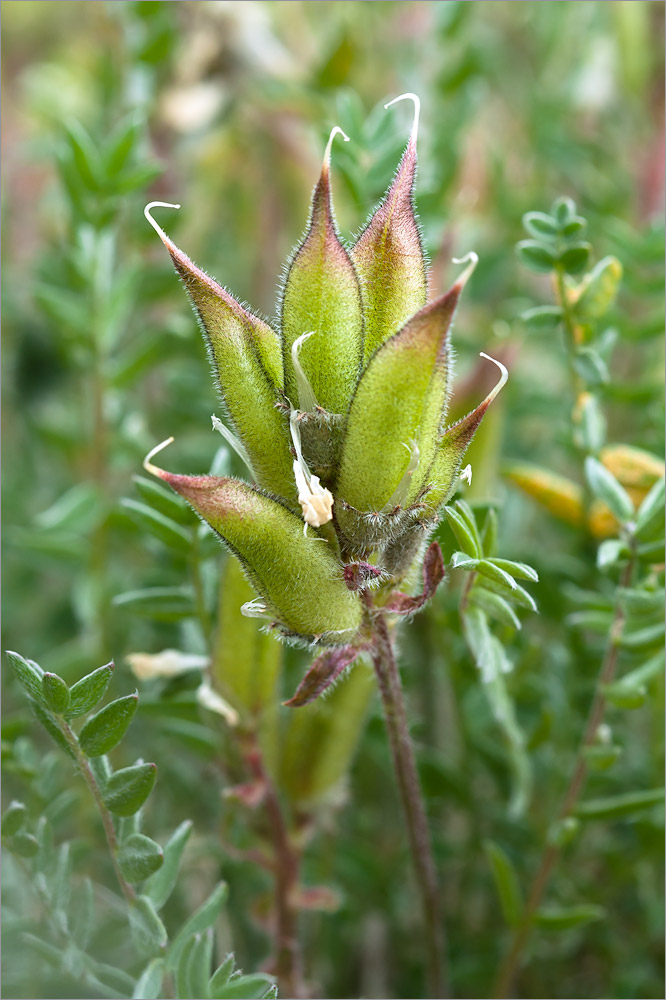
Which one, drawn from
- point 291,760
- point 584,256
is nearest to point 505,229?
point 584,256

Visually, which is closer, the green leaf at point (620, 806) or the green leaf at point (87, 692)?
the green leaf at point (87, 692)

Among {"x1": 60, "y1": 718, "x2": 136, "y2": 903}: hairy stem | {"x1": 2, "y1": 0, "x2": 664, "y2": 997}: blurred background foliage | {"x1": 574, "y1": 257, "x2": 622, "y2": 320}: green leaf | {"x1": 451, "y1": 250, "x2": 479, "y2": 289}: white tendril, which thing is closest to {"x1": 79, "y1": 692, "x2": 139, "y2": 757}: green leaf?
{"x1": 60, "y1": 718, "x2": 136, "y2": 903}: hairy stem

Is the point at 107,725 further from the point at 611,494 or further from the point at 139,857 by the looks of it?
the point at 611,494

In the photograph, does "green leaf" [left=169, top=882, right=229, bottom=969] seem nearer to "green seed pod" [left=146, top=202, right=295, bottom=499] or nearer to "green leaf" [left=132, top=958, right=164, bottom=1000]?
"green leaf" [left=132, top=958, right=164, bottom=1000]

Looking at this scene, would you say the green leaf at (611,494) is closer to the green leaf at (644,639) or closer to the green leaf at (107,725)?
the green leaf at (644,639)

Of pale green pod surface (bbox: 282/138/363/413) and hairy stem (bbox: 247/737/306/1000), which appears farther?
hairy stem (bbox: 247/737/306/1000)

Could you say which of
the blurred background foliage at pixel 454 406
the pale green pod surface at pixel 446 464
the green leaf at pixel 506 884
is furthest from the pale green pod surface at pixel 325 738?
the pale green pod surface at pixel 446 464
